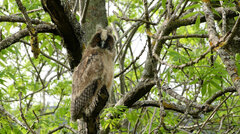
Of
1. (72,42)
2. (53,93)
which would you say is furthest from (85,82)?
(53,93)

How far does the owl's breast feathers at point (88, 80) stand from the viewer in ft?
12.7

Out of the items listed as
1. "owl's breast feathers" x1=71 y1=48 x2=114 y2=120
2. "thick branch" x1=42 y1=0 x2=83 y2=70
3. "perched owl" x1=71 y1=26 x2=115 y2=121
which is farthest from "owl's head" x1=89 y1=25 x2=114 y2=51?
"thick branch" x1=42 y1=0 x2=83 y2=70

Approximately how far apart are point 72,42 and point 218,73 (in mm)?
1958

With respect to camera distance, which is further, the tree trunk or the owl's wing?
the owl's wing

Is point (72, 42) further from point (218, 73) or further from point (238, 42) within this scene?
point (238, 42)

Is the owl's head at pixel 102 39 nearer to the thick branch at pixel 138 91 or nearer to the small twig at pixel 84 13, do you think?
the small twig at pixel 84 13

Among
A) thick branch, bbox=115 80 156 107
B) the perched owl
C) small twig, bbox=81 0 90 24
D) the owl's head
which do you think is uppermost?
small twig, bbox=81 0 90 24

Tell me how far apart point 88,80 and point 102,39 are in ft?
2.46

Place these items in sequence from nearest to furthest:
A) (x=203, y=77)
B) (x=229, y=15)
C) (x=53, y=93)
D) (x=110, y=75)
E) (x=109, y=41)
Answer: (x=203, y=77) → (x=229, y=15) → (x=110, y=75) → (x=109, y=41) → (x=53, y=93)

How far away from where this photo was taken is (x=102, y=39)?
4191mm

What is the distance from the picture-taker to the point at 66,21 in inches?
118

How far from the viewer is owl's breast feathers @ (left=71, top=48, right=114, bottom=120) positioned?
12.7 ft

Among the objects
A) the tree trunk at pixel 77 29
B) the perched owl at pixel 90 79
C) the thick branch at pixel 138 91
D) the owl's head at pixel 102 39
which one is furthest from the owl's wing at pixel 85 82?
the thick branch at pixel 138 91

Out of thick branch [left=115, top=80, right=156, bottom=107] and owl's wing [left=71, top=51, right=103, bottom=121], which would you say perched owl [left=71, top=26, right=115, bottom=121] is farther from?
thick branch [left=115, top=80, right=156, bottom=107]
